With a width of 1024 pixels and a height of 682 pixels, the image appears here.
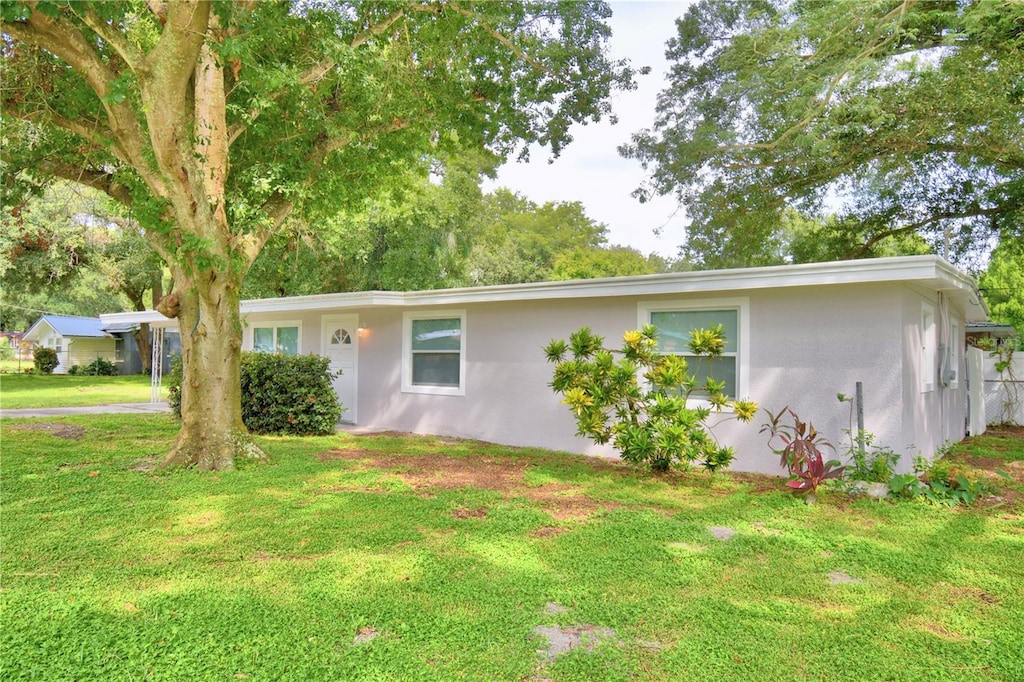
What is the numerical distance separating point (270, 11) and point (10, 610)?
6.12 m

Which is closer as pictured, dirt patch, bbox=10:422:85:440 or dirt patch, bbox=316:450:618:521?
dirt patch, bbox=316:450:618:521

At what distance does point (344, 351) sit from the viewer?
11773 millimetres

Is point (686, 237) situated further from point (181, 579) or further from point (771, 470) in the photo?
point (181, 579)

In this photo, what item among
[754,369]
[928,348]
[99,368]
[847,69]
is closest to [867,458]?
[754,369]

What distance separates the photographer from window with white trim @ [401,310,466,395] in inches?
394

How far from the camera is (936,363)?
7820 millimetres

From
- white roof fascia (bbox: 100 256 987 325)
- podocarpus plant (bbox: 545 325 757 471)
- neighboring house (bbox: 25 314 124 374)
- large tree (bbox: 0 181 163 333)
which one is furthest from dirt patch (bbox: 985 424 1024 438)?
neighboring house (bbox: 25 314 124 374)

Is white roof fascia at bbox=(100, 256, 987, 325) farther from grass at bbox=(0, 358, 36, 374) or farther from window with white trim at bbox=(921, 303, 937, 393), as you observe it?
grass at bbox=(0, 358, 36, 374)

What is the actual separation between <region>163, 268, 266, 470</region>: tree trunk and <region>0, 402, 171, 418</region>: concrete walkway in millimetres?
6941

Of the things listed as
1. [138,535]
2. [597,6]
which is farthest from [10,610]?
[597,6]

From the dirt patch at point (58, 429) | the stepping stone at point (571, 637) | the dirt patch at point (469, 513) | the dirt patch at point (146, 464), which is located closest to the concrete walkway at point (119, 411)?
the dirt patch at point (58, 429)

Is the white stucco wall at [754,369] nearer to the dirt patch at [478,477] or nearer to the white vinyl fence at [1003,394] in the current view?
the dirt patch at [478,477]

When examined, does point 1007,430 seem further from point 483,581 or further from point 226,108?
point 226,108

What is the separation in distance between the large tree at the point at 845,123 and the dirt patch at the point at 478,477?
6.82 meters
